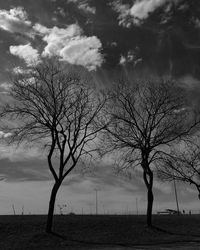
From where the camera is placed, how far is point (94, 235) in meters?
26.6

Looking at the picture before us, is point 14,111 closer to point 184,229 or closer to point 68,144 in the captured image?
point 68,144

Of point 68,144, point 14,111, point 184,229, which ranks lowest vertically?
point 184,229

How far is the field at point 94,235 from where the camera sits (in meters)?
22.6

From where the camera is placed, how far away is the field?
22.6 m

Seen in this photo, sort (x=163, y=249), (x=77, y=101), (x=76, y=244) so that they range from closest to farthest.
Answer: (x=163, y=249), (x=76, y=244), (x=77, y=101)

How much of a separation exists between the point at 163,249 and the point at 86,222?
39.4ft

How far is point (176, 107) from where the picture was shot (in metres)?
34.3

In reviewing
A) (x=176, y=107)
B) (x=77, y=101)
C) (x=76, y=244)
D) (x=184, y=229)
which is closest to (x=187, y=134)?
(x=176, y=107)

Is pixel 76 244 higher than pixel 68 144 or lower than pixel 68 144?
lower

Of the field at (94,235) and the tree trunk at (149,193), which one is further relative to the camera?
the tree trunk at (149,193)

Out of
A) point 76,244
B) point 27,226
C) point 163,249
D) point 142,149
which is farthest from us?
point 142,149

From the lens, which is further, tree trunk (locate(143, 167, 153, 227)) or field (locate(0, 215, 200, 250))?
tree trunk (locate(143, 167, 153, 227))

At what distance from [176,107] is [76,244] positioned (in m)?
16.5

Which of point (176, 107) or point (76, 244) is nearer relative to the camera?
point (76, 244)
